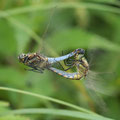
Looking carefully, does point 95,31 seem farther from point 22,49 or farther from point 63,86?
point 22,49

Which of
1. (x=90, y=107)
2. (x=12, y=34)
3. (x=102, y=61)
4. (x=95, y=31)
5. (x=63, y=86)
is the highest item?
(x=95, y=31)

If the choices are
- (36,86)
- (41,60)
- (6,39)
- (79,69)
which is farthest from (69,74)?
(6,39)

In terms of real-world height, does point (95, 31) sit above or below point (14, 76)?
above

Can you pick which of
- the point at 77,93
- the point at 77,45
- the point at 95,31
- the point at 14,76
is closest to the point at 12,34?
the point at 14,76

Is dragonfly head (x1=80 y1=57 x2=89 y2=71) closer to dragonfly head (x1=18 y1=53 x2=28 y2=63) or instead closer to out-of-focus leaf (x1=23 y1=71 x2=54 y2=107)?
dragonfly head (x1=18 y1=53 x2=28 y2=63)

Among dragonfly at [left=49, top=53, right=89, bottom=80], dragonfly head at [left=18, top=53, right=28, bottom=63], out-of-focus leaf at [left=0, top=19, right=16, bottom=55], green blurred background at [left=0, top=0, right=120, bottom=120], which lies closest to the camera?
dragonfly head at [left=18, top=53, right=28, bottom=63]

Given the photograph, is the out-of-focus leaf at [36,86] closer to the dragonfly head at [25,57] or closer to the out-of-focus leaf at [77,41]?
the out-of-focus leaf at [77,41]

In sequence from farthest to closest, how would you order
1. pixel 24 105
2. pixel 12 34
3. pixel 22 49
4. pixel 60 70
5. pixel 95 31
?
pixel 95 31 → pixel 12 34 → pixel 24 105 → pixel 22 49 → pixel 60 70

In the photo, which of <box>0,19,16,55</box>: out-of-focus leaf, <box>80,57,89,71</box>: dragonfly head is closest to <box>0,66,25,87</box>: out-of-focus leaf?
<box>0,19,16,55</box>: out-of-focus leaf

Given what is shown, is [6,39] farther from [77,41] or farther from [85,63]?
[85,63]
